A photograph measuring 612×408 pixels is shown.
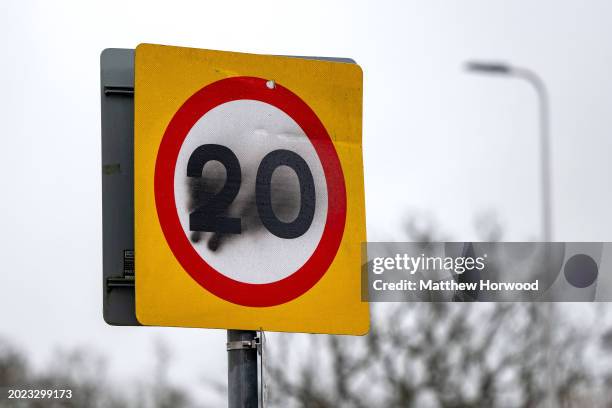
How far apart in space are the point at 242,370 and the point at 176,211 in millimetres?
348

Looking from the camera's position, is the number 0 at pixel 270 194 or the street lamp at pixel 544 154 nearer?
the number 0 at pixel 270 194

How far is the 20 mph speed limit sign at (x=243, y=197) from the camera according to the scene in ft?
7.64

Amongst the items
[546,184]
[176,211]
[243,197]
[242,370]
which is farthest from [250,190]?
[546,184]

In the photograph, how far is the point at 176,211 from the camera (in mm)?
2334

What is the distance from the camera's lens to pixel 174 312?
A: 231 cm

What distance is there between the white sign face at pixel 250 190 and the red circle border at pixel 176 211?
0.04 ft

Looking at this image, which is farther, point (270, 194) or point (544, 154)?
point (544, 154)

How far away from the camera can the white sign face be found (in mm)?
2352

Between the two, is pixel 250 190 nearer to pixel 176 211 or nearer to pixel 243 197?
pixel 243 197

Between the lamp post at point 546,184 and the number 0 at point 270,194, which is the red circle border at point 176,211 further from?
the lamp post at point 546,184

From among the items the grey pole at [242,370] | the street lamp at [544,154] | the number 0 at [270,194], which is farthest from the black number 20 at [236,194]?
the street lamp at [544,154]

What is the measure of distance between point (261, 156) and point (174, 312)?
37cm

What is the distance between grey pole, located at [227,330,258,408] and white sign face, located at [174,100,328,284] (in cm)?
13

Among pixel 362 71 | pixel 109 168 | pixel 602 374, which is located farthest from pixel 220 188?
pixel 602 374
